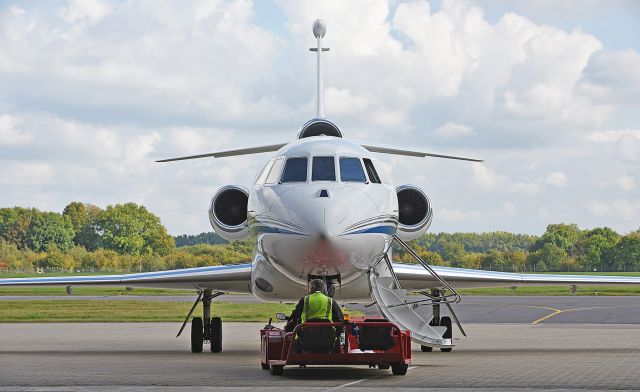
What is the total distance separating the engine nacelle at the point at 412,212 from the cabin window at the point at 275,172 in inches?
137

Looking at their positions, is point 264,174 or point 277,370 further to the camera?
point 264,174

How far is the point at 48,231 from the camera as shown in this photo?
385ft

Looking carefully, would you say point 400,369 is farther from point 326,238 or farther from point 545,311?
point 545,311

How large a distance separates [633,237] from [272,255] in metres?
72.2

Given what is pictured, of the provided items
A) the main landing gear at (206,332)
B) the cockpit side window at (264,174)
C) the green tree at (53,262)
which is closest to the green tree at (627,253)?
the green tree at (53,262)

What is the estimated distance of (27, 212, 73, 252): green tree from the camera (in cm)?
11294

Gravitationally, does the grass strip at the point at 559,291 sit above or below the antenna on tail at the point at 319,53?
below

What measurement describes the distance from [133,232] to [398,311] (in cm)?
8297

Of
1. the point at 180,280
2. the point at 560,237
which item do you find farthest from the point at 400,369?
the point at 560,237

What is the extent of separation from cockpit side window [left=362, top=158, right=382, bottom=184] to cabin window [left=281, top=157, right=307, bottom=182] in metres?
1.03

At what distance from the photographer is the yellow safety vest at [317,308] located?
1570cm

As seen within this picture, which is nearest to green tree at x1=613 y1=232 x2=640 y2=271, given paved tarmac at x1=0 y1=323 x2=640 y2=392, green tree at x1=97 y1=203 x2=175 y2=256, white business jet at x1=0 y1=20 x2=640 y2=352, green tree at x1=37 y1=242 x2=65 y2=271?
green tree at x1=97 y1=203 x2=175 y2=256

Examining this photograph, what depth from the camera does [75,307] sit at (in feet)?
152

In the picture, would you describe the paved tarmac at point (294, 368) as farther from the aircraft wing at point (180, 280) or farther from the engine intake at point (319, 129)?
the engine intake at point (319, 129)
